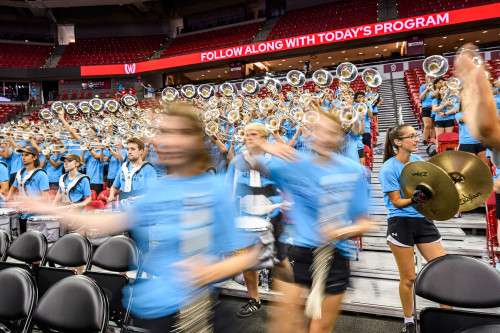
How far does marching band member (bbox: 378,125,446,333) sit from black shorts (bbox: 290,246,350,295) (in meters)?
0.90

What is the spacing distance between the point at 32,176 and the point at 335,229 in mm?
4852

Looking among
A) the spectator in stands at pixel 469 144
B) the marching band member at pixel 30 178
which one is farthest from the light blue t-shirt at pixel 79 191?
the spectator in stands at pixel 469 144

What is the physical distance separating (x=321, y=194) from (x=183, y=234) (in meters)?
1.08

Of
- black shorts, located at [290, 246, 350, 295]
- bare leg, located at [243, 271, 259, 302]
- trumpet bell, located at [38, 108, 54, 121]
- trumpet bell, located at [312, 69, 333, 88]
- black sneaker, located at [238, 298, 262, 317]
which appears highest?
trumpet bell, located at [312, 69, 333, 88]

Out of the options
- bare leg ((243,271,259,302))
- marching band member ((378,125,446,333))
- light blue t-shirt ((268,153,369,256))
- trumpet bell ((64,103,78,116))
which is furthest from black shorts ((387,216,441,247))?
trumpet bell ((64,103,78,116))

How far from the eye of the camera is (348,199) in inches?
83.7

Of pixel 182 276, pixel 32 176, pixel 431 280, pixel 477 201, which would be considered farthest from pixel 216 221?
pixel 32 176

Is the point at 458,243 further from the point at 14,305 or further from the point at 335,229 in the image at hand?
the point at 14,305

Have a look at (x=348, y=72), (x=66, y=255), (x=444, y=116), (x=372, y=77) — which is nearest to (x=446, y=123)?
(x=444, y=116)

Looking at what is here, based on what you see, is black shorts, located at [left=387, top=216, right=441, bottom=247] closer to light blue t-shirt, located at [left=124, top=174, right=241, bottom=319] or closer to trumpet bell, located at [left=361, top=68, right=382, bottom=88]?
light blue t-shirt, located at [left=124, top=174, right=241, bottom=319]

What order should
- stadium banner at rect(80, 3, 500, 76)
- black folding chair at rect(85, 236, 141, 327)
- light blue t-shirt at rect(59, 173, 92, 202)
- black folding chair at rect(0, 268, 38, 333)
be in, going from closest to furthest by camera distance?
black folding chair at rect(0, 268, 38, 333)
black folding chair at rect(85, 236, 141, 327)
light blue t-shirt at rect(59, 173, 92, 202)
stadium banner at rect(80, 3, 500, 76)

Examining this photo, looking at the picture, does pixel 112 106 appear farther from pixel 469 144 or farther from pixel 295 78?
pixel 469 144

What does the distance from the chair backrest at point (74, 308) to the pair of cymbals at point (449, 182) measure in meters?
2.27

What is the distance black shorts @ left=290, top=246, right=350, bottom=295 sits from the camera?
1937 mm
